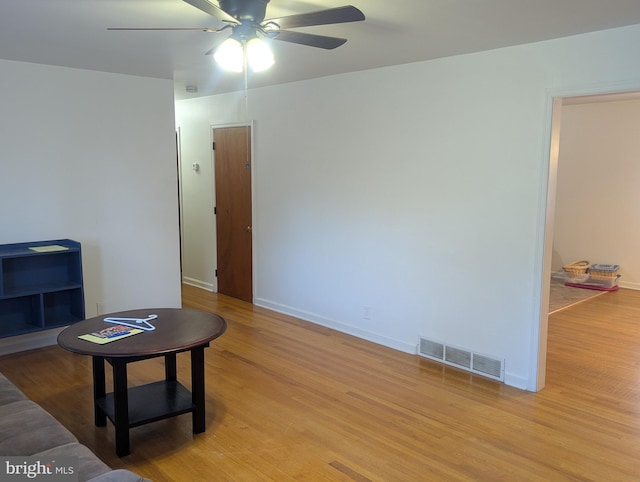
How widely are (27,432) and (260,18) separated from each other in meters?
2.07

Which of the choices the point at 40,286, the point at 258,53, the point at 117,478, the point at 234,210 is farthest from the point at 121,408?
the point at 234,210

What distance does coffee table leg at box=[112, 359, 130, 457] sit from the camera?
8.37 ft

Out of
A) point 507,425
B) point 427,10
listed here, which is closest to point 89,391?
point 507,425

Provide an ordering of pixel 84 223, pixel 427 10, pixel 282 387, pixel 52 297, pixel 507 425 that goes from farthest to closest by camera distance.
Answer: pixel 84 223 → pixel 52 297 → pixel 282 387 → pixel 507 425 → pixel 427 10

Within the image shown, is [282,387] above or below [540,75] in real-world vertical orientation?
below

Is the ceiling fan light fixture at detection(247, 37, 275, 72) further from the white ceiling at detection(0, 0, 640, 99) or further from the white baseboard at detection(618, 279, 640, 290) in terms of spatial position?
the white baseboard at detection(618, 279, 640, 290)

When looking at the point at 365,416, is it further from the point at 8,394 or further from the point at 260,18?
the point at 260,18

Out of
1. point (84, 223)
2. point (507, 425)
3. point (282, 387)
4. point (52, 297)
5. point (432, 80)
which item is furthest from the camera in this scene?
point (84, 223)

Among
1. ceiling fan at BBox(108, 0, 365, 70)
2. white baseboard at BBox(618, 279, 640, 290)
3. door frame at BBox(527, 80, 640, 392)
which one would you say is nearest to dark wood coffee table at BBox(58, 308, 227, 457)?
ceiling fan at BBox(108, 0, 365, 70)

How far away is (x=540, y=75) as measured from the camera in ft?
10.7

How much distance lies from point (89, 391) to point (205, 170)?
11.1 feet

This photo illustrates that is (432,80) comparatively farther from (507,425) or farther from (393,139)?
(507,425)

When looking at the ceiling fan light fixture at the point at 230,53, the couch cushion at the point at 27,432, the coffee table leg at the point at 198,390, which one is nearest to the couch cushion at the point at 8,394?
the couch cushion at the point at 27,432

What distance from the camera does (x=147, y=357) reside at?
254 centimetres
